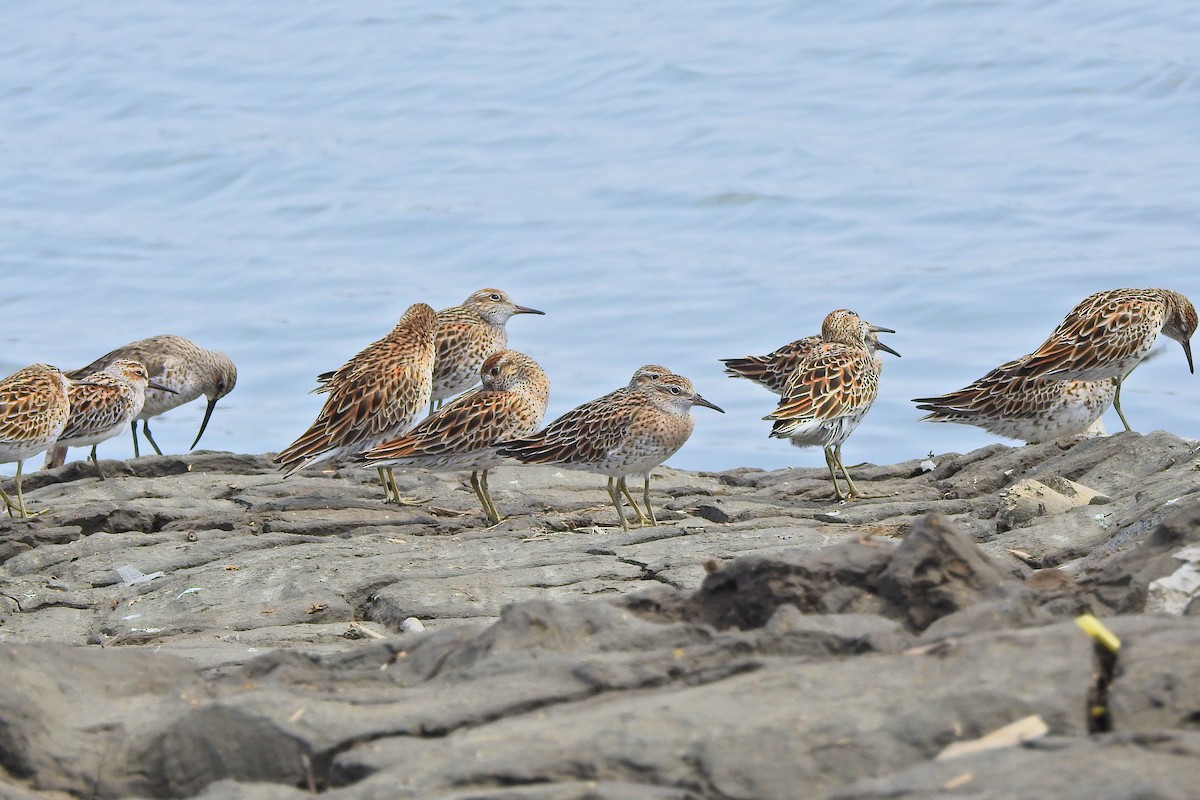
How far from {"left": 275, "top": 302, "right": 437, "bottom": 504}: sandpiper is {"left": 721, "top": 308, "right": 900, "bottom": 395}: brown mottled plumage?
2733 mm

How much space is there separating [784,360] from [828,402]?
204 cm

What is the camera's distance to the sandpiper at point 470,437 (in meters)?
11.3

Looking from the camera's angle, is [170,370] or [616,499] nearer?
[616,499]

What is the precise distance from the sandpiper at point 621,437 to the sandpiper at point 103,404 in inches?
130

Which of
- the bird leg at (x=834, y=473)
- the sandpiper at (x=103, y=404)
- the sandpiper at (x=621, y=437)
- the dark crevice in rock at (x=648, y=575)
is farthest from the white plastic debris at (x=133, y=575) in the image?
the bird leg at (x=834, y=473)

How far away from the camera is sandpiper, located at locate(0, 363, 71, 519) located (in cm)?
1130

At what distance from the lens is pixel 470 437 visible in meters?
11.3

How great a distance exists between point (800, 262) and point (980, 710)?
2308 cm

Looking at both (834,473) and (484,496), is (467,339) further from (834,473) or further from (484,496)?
(834,473)

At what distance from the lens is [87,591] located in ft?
30.8

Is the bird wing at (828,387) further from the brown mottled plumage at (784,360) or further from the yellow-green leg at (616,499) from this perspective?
the yellow-green leg at (616,499)

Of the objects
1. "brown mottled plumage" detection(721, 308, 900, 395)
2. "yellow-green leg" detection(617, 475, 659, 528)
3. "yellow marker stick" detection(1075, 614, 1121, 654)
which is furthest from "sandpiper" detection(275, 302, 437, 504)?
"yellow marker stick" detection(1075, 614, 1121, 654)

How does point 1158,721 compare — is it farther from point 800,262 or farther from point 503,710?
point 800,262

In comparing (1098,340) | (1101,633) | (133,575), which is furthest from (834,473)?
(1101,633)
